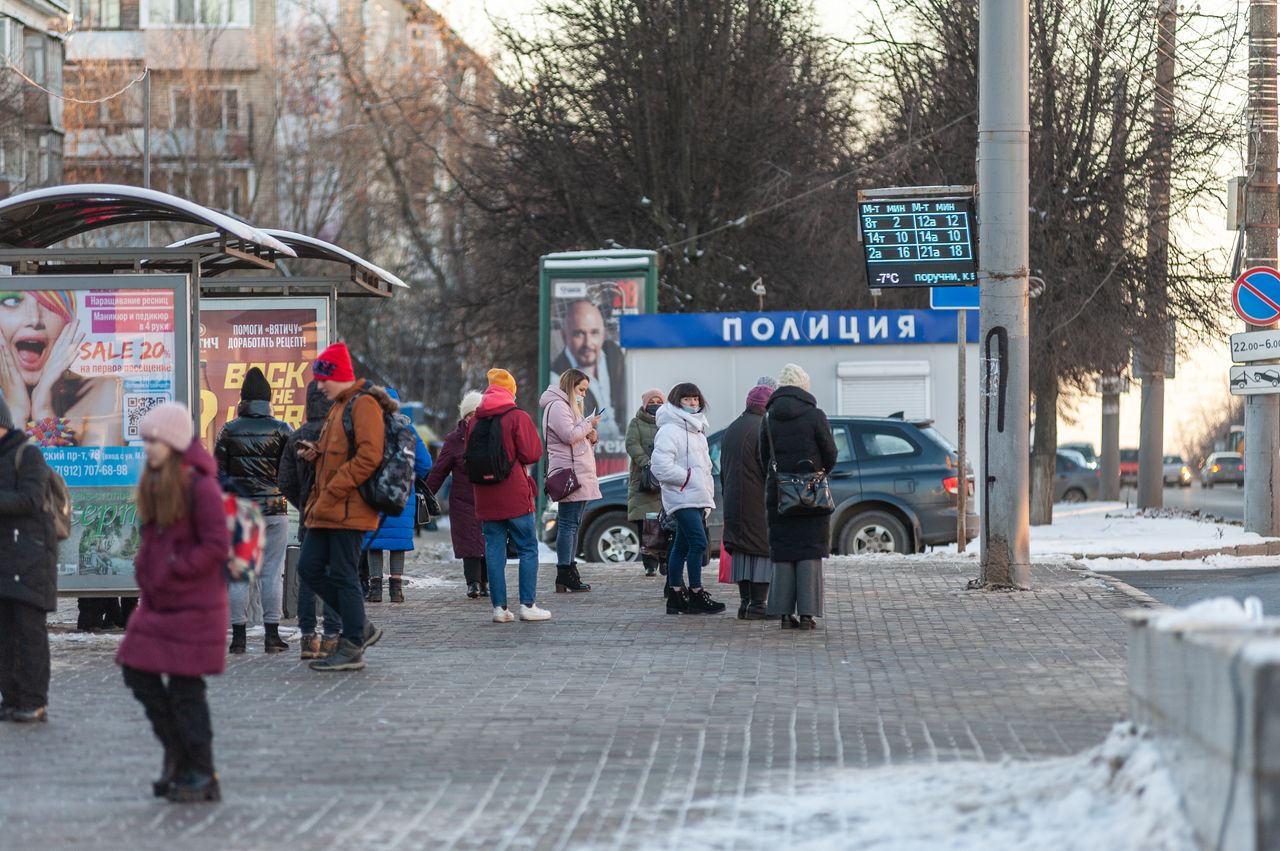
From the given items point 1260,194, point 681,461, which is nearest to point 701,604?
point 681,461

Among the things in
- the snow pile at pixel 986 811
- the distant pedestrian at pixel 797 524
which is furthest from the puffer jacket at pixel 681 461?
the snow pile at pixel 986 811

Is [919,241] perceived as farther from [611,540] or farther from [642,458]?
[611,540]

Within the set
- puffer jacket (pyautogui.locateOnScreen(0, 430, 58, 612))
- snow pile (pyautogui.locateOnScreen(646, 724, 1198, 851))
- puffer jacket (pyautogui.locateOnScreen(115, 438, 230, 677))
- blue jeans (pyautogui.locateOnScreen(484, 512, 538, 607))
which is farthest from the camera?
blue jeans (pyautogui.locateOnScreen(484, 512, 538, 607))

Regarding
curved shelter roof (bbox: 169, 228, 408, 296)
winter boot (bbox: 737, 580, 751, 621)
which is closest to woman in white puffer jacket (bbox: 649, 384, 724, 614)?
winter boot (bbox: 737, 580, 751, 621)

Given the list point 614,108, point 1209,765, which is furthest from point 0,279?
point 614,108

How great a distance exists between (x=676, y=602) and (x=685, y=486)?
0.87m

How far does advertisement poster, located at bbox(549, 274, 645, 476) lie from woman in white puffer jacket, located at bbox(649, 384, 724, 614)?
1376cm

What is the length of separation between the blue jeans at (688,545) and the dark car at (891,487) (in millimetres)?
5060

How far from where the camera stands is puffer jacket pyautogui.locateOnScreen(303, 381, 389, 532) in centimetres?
1046

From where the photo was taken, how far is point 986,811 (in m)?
6.29

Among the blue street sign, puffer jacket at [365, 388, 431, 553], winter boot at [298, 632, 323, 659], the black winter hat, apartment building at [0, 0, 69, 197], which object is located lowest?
winter boot at [298, 632, 323, 659]

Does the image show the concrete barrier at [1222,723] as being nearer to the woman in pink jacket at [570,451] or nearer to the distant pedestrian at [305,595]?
the distant pedestrian at [305,595]

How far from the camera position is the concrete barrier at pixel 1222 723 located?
15.7 feet

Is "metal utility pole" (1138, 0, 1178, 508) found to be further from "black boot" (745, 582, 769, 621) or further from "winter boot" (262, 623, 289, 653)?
"winter boot" (262, 623, 289, 653)
